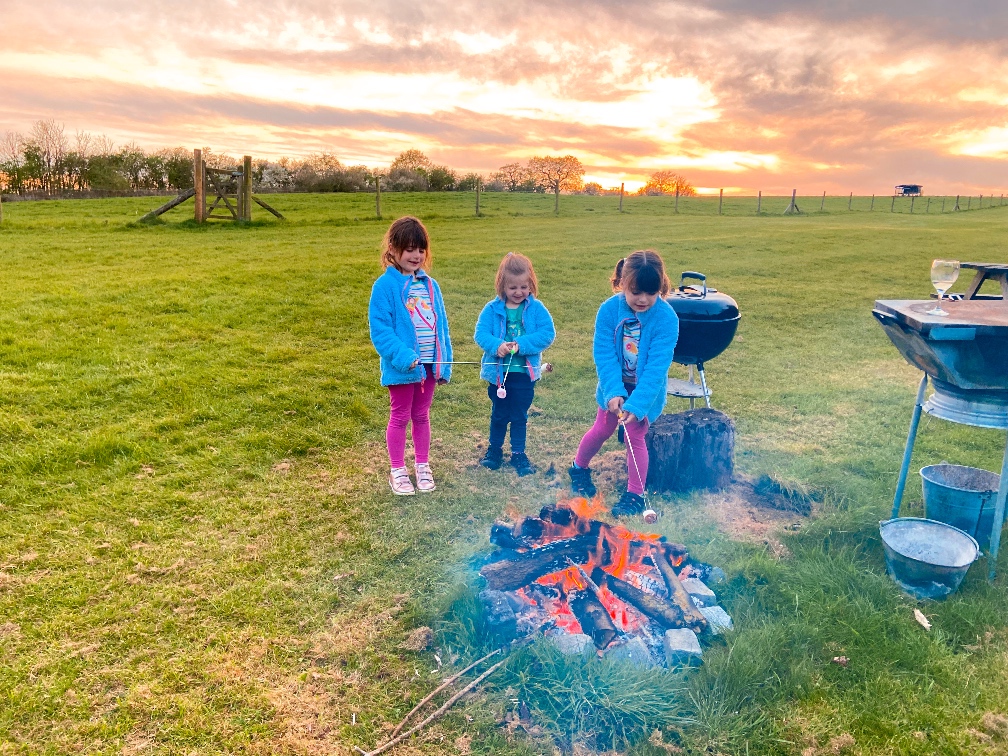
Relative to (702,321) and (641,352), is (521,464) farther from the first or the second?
(702,321)

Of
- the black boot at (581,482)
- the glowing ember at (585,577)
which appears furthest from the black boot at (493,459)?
the glowing ember at (585,577)

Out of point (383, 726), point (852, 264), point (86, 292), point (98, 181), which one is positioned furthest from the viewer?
point (98, 181)

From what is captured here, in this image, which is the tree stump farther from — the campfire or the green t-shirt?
the green t-shirt

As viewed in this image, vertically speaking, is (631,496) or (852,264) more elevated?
(852,264)

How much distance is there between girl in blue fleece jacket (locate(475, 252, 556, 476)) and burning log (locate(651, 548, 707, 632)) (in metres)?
1.77

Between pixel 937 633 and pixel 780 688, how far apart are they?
1002mm

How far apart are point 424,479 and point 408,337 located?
1.10 m

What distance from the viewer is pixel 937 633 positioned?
3172 millimetres

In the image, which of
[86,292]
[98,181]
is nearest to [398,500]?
[86,292]

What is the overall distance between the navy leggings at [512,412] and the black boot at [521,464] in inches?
1.3

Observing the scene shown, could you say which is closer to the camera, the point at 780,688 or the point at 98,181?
the point at 780,688

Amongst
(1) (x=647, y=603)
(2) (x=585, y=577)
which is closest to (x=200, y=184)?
(2) (x=585, y=577)

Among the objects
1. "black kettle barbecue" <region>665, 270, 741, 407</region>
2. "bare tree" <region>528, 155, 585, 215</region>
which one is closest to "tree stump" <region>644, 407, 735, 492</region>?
"black kettle barbecue" <region>665, 270, 741, 407</region>

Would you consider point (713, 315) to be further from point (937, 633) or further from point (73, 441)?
point (73, 441)
